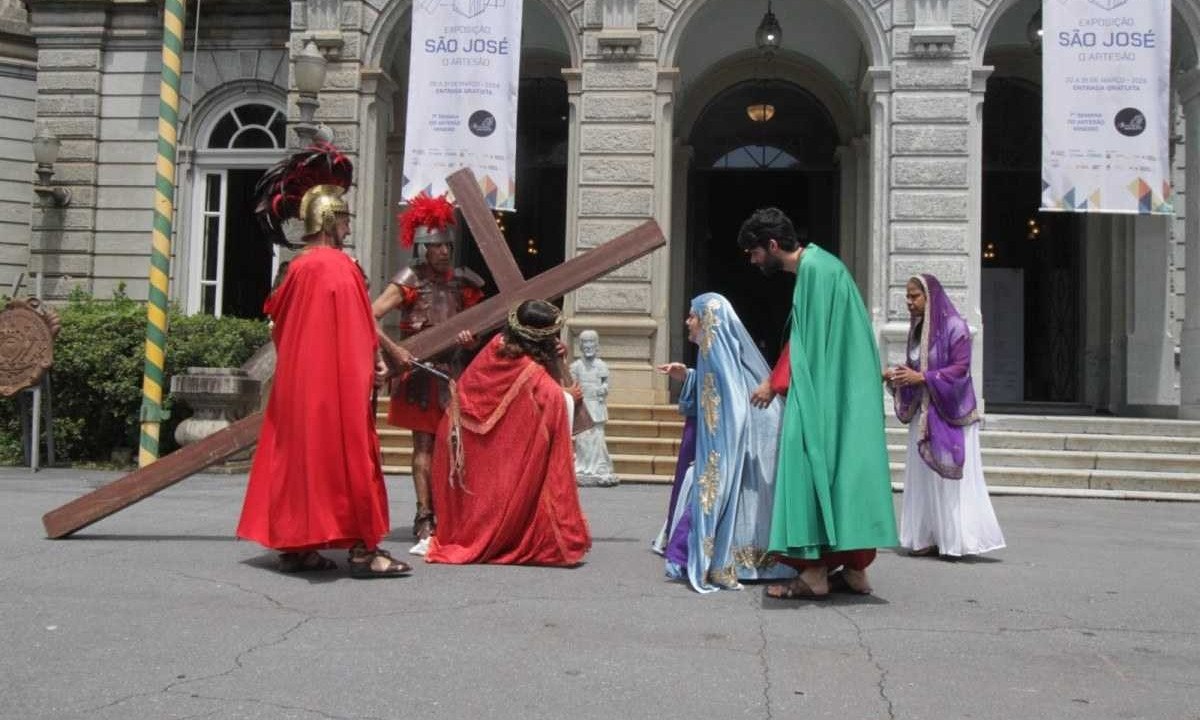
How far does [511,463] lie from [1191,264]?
1130cm

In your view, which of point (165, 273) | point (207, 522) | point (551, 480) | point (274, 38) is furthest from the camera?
point (274, 38)

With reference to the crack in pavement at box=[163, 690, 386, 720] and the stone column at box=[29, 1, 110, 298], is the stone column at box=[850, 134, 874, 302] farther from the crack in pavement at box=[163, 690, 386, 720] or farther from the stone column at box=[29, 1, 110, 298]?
the crack in pavement at box=[163, 690, 386, 720]

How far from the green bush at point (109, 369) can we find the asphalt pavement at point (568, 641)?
5.73 meters

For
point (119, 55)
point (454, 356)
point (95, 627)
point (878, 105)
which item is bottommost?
point (95, 627)

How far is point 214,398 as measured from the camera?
464 inches

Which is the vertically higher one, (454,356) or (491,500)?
(454,356)

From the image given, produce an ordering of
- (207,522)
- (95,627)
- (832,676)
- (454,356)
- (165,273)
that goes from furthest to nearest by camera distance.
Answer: (165,273)
(207,522)
(454,356)
(95,627)
(832,676)

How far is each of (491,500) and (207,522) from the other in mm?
2796

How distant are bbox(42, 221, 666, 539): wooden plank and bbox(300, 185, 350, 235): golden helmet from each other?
0.96 m

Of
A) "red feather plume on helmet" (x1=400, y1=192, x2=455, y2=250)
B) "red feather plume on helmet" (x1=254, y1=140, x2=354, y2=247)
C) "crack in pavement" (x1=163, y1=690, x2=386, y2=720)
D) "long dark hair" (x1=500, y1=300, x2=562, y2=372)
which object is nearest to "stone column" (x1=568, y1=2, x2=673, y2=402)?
"red feather plume on helmet" (x1=400, y1=192, x2=455, y2=250)

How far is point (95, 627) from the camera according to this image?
181 inches

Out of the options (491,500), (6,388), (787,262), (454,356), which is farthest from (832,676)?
(6,388)

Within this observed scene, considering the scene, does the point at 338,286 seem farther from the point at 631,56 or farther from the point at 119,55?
the point at 119,55

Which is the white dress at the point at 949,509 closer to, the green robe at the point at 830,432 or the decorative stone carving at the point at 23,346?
the green robe at the point at 830,432
